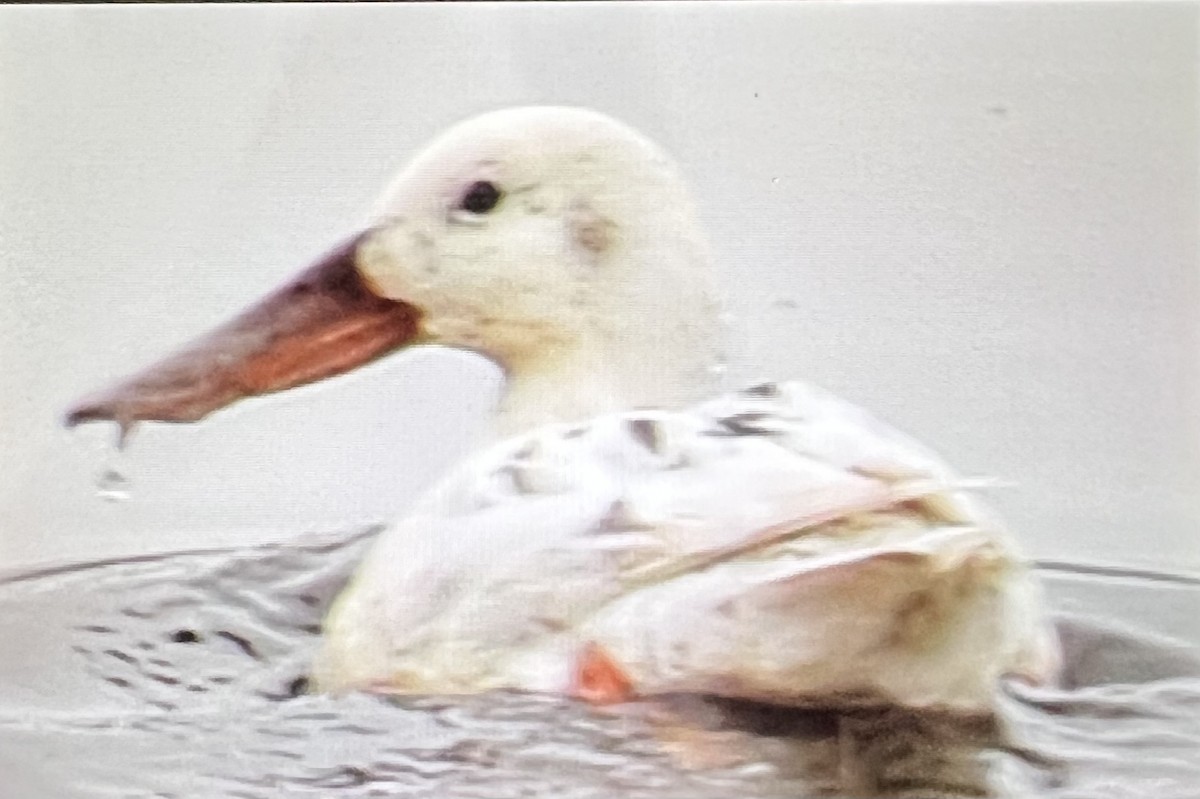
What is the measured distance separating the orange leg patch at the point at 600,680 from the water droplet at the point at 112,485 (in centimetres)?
17

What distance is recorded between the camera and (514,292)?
15.4 inches

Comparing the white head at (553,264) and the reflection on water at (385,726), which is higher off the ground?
the white head at (553,264)

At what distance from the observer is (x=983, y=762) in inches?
14.3

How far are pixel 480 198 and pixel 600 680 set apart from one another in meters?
0.16

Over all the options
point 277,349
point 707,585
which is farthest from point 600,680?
point 277,349

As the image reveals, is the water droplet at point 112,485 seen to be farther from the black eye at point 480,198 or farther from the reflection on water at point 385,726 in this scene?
the black eye at point 480,198

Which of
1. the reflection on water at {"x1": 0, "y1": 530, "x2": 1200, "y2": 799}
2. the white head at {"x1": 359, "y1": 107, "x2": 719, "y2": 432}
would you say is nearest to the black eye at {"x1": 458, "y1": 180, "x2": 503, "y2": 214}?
the white head at {"x1": 359, "y1": 107, "x2": 719, "y2": 432}

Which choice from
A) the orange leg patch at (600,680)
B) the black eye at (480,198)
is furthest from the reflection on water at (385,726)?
the black eye at (480,198)

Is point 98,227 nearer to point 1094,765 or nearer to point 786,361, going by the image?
point 786,361

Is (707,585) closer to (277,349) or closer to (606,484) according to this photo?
(606,484)

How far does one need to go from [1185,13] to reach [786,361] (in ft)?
0.59

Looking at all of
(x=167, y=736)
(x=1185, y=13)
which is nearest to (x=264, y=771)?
(x=167, y=736)

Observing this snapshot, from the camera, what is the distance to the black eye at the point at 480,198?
1.28 ft

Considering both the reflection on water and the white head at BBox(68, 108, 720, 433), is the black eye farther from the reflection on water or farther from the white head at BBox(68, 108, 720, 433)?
the reflection on water
